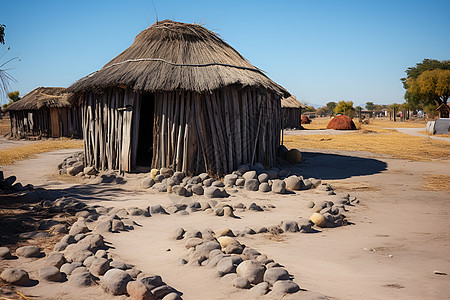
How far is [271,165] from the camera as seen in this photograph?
10312 mm

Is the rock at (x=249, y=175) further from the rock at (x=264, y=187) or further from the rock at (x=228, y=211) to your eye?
the rock at (x=228, y=211)

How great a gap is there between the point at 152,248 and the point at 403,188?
577 centimetres

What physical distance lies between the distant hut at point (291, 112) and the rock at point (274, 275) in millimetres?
26248

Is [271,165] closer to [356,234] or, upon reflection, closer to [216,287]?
[356,234]

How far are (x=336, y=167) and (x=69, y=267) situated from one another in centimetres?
853

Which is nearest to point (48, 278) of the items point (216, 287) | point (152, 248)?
point (152, 248)

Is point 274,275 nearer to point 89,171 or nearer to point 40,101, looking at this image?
point 89,171

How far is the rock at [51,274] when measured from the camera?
3.66 meters

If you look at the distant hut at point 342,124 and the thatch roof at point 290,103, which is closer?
the distant hut at point 342,124

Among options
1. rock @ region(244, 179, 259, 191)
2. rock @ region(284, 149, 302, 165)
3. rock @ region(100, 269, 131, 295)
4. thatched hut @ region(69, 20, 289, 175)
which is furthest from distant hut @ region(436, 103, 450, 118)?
rock @ region(100, 269, 131, 295)

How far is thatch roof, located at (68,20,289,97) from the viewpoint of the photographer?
28.9ft

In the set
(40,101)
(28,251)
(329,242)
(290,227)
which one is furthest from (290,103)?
(28,251)

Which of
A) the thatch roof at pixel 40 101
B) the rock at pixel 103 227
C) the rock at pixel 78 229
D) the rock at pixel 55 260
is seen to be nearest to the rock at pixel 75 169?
the rock at pixel 103 227

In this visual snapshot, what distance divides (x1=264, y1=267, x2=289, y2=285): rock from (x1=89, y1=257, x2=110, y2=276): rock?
4.92 ft
